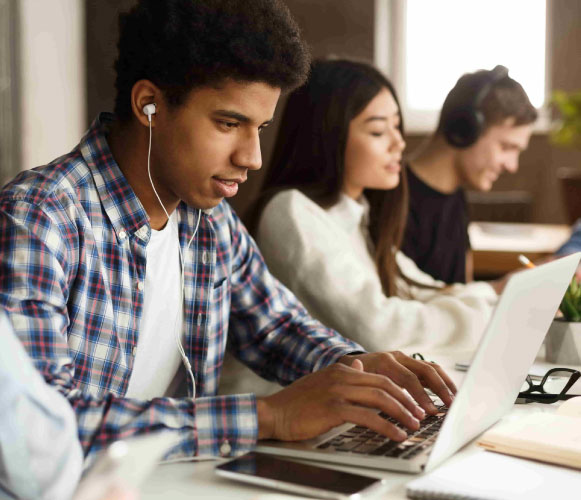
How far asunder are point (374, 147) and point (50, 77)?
2.07m

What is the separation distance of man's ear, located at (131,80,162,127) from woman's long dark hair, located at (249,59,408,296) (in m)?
0.67

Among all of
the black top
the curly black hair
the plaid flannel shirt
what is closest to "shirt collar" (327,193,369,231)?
the plaid flannel shirt

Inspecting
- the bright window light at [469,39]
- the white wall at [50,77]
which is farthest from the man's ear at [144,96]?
the bright window light at [469,39]

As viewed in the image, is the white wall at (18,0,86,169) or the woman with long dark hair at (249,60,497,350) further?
the white wall at (18,0,86,169)

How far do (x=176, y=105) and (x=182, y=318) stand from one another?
0.33m

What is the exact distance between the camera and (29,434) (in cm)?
68

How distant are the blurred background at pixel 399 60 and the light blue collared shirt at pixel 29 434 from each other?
2693 millimetres

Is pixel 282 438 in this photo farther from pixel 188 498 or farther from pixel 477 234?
pixel 477 234

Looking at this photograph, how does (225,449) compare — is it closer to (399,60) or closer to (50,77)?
(50,77)

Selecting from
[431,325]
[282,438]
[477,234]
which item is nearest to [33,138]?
[477,234]

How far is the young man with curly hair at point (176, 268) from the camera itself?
3.00 feet

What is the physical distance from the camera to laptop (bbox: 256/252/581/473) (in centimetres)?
80

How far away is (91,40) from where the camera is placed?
364 cm

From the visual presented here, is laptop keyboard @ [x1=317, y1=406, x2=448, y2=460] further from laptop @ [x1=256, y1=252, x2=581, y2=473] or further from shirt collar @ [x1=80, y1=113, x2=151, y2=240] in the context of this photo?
shirt collar @ [x1=80, y1=113, x2=151, y2=240]
